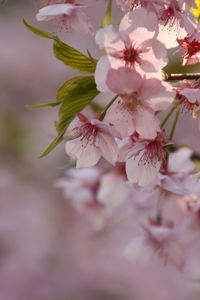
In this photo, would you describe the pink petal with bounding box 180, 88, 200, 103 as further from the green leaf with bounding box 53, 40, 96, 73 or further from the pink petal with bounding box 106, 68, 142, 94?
the green leaf with bounding box 53, 40, 96, 73

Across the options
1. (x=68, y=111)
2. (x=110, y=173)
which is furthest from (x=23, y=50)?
(x=68, y=111)

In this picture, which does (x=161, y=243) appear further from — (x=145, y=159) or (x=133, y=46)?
(x=133, y=46)

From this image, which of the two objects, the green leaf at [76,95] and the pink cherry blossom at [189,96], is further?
the green leaf at [76,95]

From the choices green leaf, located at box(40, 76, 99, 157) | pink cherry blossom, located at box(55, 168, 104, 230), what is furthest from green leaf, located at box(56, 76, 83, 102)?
pink cherry blossom, located at box(55, 168, 104, 230)

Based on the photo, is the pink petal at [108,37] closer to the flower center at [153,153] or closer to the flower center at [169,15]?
the flower center at [169,15]

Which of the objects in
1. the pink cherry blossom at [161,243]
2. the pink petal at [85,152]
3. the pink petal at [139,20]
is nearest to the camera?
the pink petal at [139,20]

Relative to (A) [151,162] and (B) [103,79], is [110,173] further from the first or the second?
(B) [103,79]

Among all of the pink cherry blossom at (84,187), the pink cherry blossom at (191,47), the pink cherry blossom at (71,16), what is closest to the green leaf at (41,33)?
the pink cherry blossom at (71,16)
